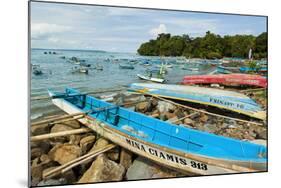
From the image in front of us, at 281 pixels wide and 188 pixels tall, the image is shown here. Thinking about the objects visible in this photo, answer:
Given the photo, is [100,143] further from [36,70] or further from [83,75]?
[36,70]

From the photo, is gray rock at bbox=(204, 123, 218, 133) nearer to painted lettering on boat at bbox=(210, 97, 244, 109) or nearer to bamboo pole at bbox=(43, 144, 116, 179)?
painted lettering on boat at bbox=(210, 97, 244, 109)

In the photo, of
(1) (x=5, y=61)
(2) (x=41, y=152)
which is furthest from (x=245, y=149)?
(1) (x=5, y=61)

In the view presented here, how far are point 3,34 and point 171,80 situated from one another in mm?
1613

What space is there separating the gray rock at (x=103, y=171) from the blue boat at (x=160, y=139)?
→ 20 centimetres

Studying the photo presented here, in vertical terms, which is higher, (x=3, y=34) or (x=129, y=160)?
(x=3, y=34)

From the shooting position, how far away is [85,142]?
12.0 ft

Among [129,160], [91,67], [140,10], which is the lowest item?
[129,160]

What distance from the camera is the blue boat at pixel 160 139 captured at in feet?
12.3

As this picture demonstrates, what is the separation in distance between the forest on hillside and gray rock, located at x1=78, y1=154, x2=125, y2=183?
42.3 inches

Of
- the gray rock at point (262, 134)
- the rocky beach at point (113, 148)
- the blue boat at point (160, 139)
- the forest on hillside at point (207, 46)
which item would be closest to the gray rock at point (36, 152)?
the rocky beach at point (113, 148)
